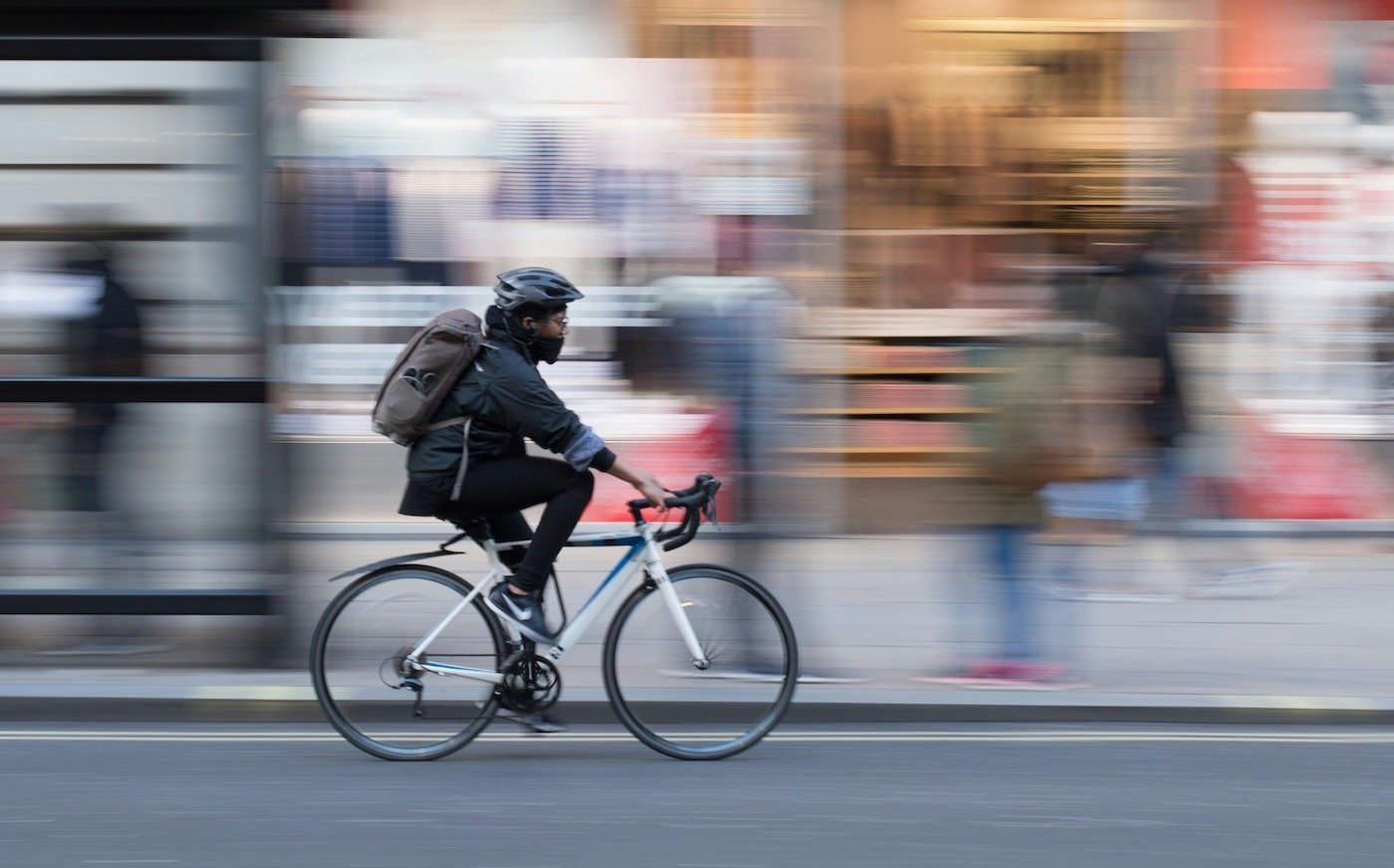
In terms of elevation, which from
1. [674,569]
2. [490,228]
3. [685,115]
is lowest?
[674,569]

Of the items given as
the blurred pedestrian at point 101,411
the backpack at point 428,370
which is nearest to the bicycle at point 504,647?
the backpack at point 428,370

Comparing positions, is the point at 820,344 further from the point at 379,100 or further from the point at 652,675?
the point at 652,675

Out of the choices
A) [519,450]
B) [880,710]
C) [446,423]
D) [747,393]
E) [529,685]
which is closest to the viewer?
[446,423]

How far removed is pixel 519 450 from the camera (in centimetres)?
535

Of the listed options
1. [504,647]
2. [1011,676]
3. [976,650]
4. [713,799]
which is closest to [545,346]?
[504,647]

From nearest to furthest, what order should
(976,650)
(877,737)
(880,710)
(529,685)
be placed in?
(529,685), (877,737), (880,710), (976,650)

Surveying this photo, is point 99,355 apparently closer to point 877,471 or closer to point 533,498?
point 533,498

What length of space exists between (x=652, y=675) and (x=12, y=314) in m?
3.09

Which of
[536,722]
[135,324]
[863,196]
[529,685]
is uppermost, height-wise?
[863,196]

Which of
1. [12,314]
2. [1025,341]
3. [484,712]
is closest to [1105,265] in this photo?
[1025,341]

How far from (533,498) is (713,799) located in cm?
110

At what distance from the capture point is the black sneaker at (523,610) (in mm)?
5359

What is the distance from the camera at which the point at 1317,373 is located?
9703 mm

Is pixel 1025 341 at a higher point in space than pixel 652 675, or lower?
higher
